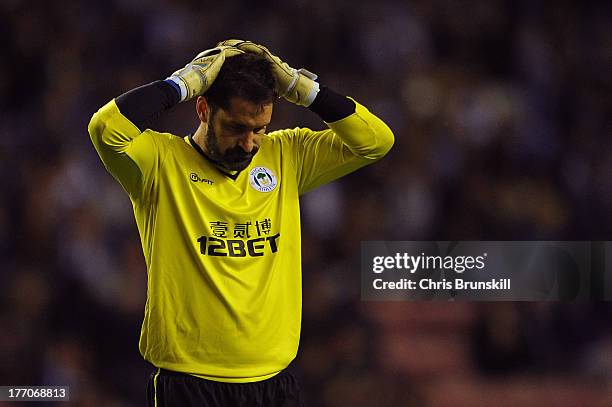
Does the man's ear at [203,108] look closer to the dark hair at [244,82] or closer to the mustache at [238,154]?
the dark hair at [244,82]

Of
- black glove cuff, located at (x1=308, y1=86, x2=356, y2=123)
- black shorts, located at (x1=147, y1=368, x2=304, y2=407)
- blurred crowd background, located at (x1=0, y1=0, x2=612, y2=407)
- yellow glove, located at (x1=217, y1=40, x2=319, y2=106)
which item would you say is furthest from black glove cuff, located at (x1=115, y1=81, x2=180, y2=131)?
blurred crowd background, located at (x1=0, y1=0, x2=612, y2=407)

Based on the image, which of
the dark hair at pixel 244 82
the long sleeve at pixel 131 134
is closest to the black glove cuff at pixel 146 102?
the long sleeve at pixel 131 134

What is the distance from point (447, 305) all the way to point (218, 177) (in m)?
2.01

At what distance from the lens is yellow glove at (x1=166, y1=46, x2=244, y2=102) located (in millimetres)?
2311

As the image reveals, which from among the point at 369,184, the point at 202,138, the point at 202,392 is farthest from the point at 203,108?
the point at 369,184

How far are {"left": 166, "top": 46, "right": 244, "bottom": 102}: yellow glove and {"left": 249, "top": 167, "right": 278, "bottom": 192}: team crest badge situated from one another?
26cm

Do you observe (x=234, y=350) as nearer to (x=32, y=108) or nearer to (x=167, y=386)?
(x=167, y=386)

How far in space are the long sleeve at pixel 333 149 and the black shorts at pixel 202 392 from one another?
59 centimetres

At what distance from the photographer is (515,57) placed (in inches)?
168

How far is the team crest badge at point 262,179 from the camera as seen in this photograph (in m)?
2.48

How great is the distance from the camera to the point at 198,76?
2320 millimetres

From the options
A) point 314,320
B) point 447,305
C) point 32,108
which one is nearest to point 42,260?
point 32,108

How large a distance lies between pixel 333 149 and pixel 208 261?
1.72ft

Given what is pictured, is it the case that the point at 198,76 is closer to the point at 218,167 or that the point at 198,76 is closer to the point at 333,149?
the point at 218,167
